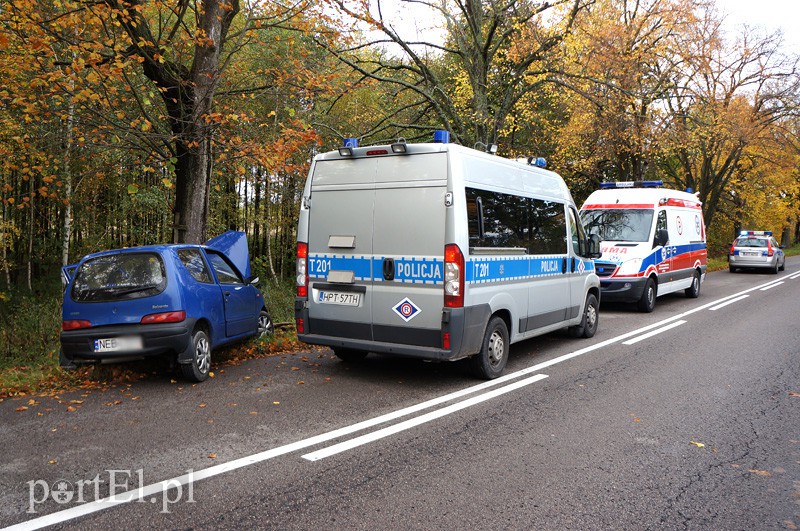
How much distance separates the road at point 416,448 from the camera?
136 inches

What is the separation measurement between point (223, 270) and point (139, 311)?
1736 millimetres

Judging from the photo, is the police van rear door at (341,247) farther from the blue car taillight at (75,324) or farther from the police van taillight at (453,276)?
the blue car taillight at (75,324)

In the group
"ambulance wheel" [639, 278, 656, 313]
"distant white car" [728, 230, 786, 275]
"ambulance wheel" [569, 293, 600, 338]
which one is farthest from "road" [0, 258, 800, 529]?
"distant white car" [728, 230, 786, 275]

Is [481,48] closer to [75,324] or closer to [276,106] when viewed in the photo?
[276,106]

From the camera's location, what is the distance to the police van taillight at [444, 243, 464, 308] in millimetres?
5934

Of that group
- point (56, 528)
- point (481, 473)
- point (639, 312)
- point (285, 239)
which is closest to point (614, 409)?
point (481, 473)

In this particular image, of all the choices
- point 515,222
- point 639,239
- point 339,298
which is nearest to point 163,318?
point 339,298

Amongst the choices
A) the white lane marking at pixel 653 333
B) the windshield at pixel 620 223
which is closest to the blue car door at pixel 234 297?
the white lane marking at pixel 653 333

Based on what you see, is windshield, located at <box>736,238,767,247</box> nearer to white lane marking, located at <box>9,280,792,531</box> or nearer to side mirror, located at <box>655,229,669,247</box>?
side mirror, located at <box>655,229,669,247</box>

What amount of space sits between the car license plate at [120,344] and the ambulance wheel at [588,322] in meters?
6.49

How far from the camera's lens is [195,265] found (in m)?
7.05

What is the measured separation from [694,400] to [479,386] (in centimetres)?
220

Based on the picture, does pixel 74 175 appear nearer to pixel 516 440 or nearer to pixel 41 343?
pixel 41 343

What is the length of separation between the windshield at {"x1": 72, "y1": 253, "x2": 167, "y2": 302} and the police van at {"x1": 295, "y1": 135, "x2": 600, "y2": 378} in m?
1.64
